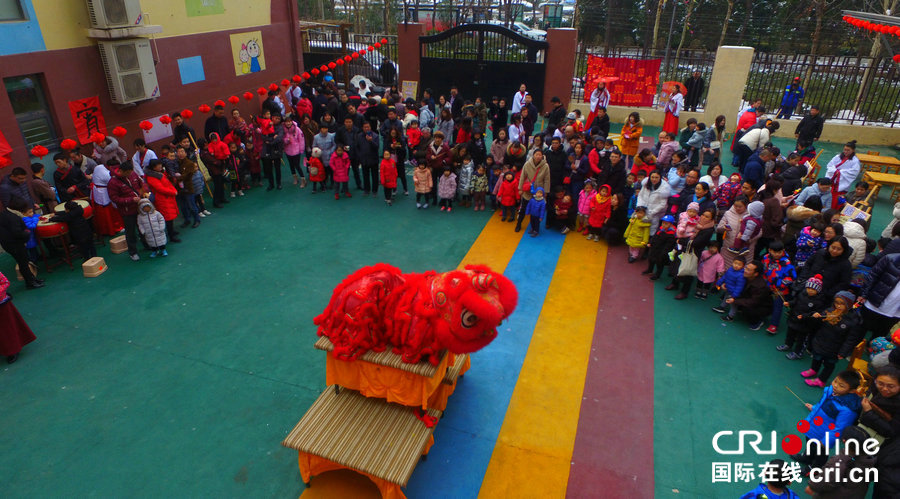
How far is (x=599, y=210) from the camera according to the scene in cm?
880

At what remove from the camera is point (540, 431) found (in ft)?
16.9

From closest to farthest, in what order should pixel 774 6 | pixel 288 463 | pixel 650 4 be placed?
pixel 288 463, pixel 774 6, pixel 650 4

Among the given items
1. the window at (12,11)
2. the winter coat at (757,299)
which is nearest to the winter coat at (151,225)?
the window at (12,11)

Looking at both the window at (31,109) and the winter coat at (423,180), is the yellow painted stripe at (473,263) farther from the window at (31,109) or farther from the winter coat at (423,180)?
the window at (31,109)

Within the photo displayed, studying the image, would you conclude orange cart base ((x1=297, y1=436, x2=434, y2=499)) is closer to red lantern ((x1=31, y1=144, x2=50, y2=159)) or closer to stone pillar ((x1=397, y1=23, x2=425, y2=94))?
red lantern ((x1=31, y1=144, x2=50, y2=159))

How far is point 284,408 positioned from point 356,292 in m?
1.84

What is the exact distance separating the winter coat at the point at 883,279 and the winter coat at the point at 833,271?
0.25m

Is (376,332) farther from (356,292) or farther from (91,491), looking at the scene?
(91,491)

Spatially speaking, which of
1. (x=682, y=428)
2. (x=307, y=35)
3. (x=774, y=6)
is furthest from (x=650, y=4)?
(x=682, y=428)

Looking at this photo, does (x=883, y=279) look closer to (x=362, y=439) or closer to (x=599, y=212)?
(x=599, y=212)

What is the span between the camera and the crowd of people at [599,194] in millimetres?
6066

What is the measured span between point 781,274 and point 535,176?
4010 mm

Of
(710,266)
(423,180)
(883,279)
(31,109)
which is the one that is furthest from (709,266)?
(31,109)

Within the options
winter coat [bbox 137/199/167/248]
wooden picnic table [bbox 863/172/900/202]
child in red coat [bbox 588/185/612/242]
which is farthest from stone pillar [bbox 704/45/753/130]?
winter coat [bbox 137/199/167/248]
